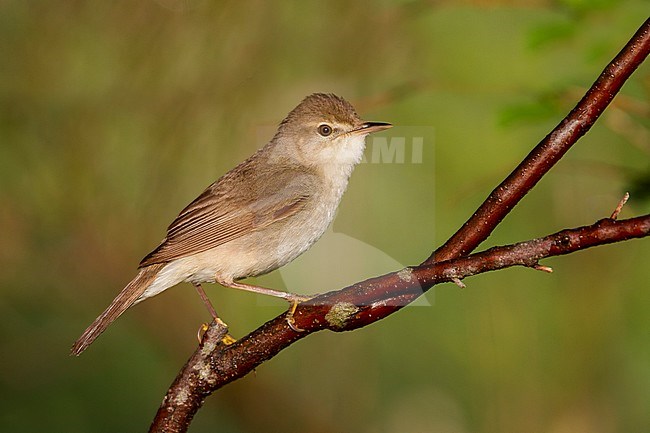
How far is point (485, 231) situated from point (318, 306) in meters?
0.42

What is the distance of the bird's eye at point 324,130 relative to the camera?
3.41 m

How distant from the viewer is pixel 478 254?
71.8 inches

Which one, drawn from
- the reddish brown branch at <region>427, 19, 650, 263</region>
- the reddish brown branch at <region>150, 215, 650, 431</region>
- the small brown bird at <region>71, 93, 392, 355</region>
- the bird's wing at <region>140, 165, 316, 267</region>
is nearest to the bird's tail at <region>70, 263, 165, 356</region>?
the small brown bird at <region>71, 93, 392, 355</region>

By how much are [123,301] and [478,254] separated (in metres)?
1.46

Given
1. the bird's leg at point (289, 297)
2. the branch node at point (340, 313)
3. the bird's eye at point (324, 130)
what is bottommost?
the branch node at point (340, 313)

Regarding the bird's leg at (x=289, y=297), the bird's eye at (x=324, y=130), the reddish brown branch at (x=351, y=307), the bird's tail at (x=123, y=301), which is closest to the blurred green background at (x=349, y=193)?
the bird's eye at (x=324, y=130)

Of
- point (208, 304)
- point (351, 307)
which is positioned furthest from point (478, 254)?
point (208, 304)

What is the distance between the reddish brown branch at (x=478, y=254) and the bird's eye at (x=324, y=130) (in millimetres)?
1361

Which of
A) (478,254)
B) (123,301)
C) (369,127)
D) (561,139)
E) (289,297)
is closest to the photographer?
(478,254)

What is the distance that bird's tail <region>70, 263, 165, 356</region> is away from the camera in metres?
2.65

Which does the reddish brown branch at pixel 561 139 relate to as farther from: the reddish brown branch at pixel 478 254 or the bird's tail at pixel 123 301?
the bird's tail at pixel 123 301

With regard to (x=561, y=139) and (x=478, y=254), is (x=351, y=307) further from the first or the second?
(x=561, y=139)

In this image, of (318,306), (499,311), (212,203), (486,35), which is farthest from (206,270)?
(486,35)

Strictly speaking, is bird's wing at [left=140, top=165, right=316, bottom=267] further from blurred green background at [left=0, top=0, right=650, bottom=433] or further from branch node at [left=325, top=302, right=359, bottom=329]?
branch node at [left=325, top=302, right=359, bottom=329]
